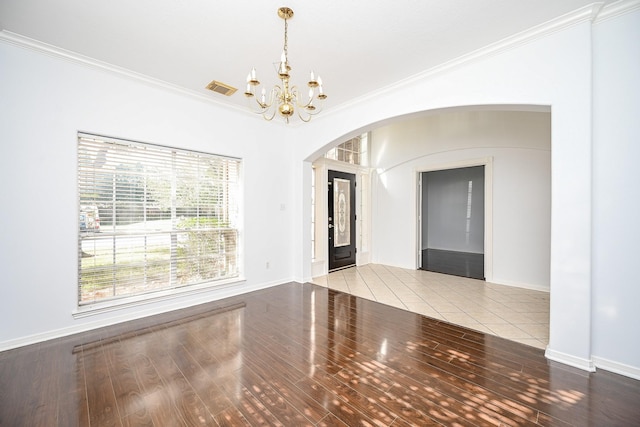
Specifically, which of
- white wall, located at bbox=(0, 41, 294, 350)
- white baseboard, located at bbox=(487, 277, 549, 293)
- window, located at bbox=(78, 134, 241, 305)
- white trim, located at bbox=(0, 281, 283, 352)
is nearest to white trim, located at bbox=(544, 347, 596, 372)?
white baseboard, located at bbox=(487, 277, 549, 293)

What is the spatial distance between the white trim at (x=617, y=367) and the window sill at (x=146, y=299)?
4.28 meters

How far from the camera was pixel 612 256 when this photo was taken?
2283 millimetres

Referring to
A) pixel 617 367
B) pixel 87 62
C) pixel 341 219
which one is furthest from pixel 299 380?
pixel 341 219

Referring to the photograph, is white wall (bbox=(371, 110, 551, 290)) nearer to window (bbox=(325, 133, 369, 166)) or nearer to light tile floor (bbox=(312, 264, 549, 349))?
light tile floor (bbox=(312, 264, 549, 349))

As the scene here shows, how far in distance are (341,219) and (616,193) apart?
4.41m

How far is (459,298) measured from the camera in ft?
13.6

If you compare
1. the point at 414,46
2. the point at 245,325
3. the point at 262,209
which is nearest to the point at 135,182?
the point at 262,209

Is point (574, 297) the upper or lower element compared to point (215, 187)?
lower

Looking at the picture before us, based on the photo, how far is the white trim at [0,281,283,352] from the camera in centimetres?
269

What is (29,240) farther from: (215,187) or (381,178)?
(381,178)

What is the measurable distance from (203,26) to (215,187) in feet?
7.39

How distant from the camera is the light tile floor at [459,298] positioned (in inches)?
124

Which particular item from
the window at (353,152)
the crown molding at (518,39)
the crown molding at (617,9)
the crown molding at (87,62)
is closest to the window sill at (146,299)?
the crown molding at (87,62)

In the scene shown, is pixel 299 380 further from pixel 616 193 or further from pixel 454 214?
pixel 454 214
